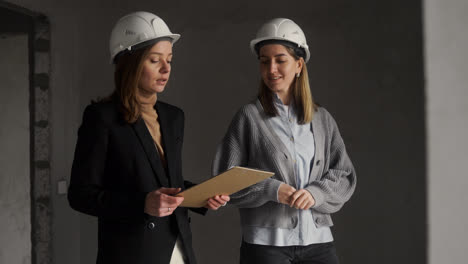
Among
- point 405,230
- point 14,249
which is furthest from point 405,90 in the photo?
point 14,249

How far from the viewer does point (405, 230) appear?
9.73 feet

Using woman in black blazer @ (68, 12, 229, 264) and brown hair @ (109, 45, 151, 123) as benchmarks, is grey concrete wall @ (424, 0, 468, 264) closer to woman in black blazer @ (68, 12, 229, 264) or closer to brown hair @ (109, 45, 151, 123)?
woman in black blazer @ (68, 12, 229, 264)

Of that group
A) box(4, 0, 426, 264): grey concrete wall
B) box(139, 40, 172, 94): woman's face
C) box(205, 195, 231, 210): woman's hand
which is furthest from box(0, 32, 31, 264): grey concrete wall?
box(205, 195, 231, 210): woman's hand

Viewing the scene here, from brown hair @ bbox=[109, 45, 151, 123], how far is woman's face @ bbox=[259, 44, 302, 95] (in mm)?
552

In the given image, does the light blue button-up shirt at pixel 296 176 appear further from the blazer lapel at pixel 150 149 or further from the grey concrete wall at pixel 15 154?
the grey concrete wall at pixel 15 154

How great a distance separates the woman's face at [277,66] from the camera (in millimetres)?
2072

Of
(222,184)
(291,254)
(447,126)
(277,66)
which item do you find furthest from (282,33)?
(447,126)

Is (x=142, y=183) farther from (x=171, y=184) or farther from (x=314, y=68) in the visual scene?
(x=314, y=68)

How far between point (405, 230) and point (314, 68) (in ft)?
3.55

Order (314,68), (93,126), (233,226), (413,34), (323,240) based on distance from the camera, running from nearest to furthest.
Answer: (93,126)
(323,240)
(413,34)
(314,68)
(233,226)

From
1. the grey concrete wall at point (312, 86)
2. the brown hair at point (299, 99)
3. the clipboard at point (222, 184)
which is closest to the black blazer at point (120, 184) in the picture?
the clipboard at point (222, 184)

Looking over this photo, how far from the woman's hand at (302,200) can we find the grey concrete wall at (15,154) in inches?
85.9

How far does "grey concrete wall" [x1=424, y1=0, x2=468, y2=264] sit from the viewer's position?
8.61 feet

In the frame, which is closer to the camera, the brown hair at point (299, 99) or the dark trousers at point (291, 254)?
the dark trousers at point (291, 254)
